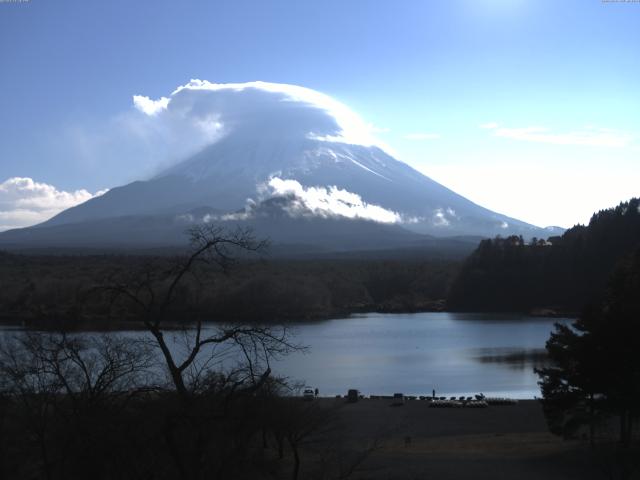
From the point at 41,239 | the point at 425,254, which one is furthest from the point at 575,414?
the point at 41,239

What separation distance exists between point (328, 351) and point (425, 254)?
70.7m

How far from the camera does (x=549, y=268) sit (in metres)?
54.7

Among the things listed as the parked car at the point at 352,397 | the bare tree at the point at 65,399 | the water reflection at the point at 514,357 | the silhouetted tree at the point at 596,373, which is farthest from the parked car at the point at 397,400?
the bare tree at the point at 65,399

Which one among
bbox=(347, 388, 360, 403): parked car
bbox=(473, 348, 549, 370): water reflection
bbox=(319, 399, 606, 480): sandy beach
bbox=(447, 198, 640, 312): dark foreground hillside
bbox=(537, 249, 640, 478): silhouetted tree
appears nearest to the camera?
bbox=(319, 399, 606, 480): sandy beach

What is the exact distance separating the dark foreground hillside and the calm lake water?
7.16 m

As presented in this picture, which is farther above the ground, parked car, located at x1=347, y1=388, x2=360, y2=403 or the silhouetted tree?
the silhouetted tree

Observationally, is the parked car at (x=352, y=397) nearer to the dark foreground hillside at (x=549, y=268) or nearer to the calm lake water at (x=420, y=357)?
the calm lake water at (x=420, y=357)

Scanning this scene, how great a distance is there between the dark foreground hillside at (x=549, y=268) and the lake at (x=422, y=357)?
6.91 meters

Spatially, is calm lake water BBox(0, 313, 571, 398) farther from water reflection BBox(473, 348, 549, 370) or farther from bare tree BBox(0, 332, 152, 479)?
bare tree BBox(0, 332, 152, 479)

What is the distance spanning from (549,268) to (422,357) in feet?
89.1

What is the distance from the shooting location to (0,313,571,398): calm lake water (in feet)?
76.3

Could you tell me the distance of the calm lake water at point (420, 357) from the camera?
2327 centimetres

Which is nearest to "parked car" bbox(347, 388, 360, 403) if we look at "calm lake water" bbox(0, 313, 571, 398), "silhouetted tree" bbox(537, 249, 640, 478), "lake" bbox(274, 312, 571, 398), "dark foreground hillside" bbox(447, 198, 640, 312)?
"calm lake water" bbox(0, 313, 571, 398)

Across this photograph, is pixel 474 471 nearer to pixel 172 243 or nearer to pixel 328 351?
pixel 328 351
